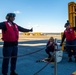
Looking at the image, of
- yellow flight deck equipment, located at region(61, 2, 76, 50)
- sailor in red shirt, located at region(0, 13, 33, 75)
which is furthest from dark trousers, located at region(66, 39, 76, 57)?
sailor in red shirt, located at region(0, 13, 33, 75)

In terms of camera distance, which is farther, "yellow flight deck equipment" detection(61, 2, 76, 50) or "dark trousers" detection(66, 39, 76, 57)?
"yellow flight deck equipment" detection(61, 2, 76, 50)

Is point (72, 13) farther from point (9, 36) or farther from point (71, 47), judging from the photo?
point (9, 36)

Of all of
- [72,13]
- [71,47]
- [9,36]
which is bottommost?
[71,47]

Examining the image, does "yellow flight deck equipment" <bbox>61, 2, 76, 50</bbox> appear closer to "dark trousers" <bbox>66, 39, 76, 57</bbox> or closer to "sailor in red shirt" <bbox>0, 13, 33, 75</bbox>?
"dark trousers" <bbox>66, 39, 76, 57</bbox>

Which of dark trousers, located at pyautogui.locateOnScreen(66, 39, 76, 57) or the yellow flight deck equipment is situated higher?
the yellow flight deck equipment

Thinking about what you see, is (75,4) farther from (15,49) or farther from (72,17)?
(15,49)

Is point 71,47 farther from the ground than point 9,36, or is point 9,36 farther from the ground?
point 9,36

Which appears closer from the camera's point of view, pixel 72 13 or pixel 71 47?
pixel 71 47

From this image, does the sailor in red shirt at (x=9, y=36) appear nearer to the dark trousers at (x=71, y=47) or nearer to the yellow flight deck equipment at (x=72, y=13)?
the dark trousers at (x=71, y=47)

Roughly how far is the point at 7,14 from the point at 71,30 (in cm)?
453

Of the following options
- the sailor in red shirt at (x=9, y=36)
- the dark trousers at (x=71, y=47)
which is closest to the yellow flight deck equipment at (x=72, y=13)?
the dark trousers at (x=71, y=47)

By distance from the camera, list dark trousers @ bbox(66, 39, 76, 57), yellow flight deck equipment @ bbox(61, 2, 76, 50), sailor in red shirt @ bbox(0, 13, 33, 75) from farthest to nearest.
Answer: yellow flight deck equipment @ bbox(61, 2, 76, 50) → dark trousers @ bbox(66, 39, 76, 57) → sailor in red shirt @ bbox(0, 13, 33, 75)

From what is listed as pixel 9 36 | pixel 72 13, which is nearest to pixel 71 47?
pixel 72 13

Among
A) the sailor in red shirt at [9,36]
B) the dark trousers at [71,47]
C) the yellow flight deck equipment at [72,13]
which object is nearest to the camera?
the sailor in red shirt at [9,36]
